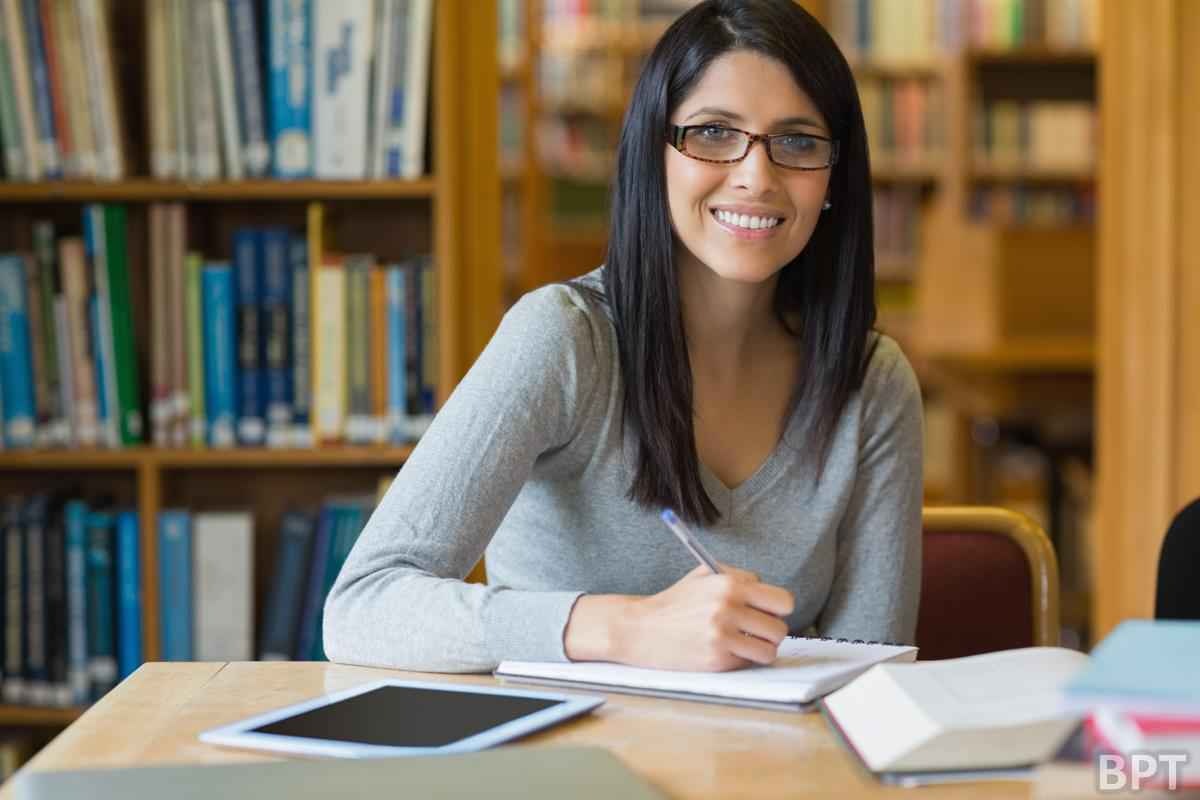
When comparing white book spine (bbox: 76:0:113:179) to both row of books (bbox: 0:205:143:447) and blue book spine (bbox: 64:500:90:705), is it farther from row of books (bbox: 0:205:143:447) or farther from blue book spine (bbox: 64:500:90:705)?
blue book spine (bbox: 64:500:90:705)

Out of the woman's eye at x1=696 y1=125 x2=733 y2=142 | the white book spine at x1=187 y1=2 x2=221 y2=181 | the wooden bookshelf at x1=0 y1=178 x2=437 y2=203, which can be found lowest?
the wooden bookshelf at x1=0 y1=178 x2=437 y2=203

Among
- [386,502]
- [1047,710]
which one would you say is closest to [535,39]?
[386,502]

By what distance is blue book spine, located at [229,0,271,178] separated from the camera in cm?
227

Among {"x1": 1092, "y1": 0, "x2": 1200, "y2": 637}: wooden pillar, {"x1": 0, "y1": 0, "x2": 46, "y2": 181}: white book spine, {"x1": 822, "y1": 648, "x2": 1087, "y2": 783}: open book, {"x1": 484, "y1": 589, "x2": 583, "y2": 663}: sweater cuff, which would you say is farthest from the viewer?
{"x1": 1092, "y1": 0, "x2": 1200, "y2": 637}: wooden pillar

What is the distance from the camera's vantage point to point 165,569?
2.33m

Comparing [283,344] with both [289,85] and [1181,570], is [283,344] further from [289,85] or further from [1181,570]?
[1181,570]

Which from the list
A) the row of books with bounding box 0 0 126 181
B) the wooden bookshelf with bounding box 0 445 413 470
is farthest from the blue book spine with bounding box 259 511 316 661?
the row of books with bounding box 0 0 126 181

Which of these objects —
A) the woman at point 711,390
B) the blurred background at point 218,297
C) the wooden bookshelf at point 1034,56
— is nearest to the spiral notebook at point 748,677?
the woman at point 711,390

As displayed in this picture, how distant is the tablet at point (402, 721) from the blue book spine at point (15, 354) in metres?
1.50

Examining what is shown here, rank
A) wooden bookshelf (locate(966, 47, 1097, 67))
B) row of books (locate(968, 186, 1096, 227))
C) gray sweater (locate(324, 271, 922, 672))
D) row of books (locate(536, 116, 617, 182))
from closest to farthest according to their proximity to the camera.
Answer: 1. gray sweater (locate(324, 271, 922, 672))
2. wooden bookshelf (locate(966, 47, 1097, 67))
3. row of books (locate(968, 186, 1096, 227))
4. row of books (locate(536, 116, 617, 182))

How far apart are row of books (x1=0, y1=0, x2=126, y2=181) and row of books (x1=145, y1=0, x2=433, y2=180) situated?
67mm

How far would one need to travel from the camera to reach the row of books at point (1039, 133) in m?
5.40

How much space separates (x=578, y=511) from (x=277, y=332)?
1.06 m

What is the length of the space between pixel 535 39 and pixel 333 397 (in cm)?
212
